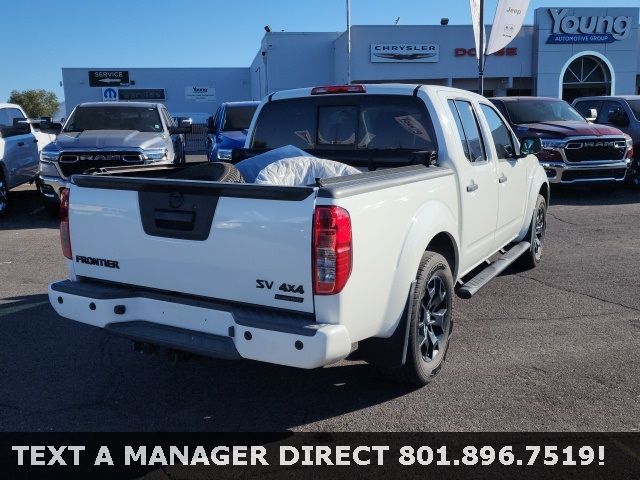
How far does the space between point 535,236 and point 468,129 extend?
2349mm

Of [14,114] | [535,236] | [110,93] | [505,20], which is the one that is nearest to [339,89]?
[535,236]

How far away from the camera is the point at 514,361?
4492 millimetres

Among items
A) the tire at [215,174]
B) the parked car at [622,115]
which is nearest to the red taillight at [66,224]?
the tire at [215,174]

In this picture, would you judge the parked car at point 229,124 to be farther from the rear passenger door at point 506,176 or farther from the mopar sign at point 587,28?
the mopar sign at point 587,28

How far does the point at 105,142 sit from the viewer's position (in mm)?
9914

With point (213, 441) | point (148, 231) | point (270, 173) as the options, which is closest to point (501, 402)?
point (213, 441)

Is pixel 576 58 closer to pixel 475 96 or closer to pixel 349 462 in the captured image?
pixel 475 96

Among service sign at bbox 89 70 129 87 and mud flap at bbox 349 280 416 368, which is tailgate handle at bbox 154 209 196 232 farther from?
service sign at bbox 89 70 129 87

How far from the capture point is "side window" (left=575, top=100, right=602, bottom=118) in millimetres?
14579

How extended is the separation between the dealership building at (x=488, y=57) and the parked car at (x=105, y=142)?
19871 mm

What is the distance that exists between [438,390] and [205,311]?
165 cm

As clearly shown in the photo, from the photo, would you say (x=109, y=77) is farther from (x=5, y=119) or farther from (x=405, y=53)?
(x=5, y=119)

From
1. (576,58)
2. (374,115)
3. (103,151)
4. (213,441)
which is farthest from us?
(576,58)

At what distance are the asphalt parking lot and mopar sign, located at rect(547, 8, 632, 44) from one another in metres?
28.0
